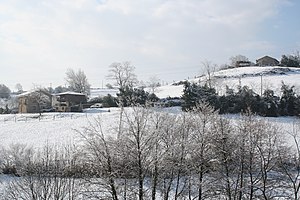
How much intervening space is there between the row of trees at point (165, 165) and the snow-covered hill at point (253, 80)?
3360 cm

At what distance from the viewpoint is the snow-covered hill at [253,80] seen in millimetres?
65694

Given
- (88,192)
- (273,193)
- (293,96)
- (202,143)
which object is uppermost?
(293,96)

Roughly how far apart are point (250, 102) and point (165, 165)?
1184 inches

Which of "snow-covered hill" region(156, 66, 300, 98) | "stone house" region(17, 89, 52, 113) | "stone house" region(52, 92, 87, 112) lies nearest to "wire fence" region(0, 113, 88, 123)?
"stone house" region(52, 92, 87, 112)

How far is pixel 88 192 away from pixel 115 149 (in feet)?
9.63

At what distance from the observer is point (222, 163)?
2727cm

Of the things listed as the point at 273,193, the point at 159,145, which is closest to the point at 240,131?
the point at 273,193

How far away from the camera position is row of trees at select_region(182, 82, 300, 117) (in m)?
51.3

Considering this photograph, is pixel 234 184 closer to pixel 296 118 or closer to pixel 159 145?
pixel 159 145

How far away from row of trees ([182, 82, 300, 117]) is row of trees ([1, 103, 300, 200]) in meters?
20.0

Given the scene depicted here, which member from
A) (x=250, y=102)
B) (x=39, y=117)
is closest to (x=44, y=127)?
(x=39, y=117)

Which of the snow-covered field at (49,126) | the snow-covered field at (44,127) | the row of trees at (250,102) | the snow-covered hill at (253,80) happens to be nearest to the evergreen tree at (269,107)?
the row of trees at (250,102)

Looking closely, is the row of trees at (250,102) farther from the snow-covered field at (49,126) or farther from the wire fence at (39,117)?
the wire fence at (39,117)

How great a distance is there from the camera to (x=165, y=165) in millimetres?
24203
